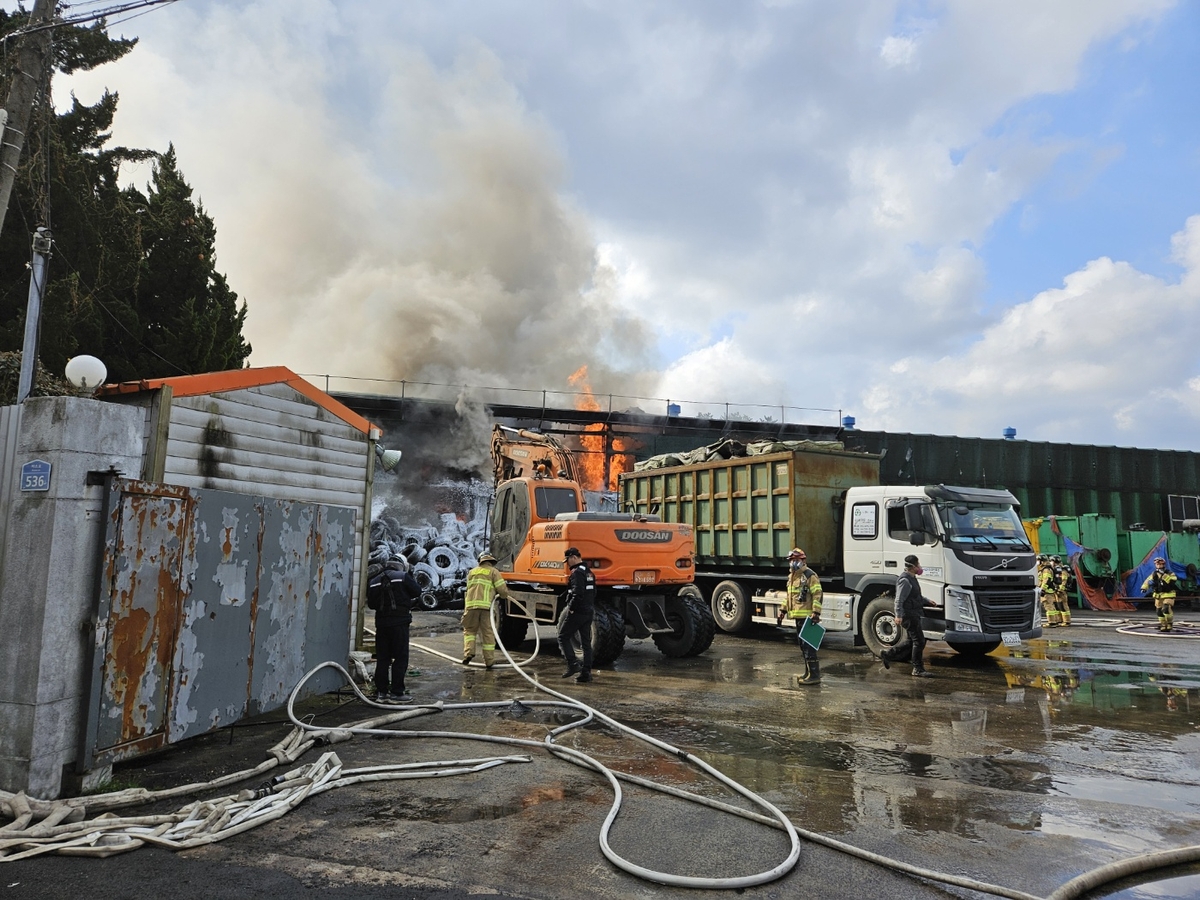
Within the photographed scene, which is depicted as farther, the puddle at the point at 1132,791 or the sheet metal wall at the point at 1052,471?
the sheet metal wall at the point at 1052,471

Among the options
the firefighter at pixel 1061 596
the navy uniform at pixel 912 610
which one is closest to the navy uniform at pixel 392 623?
the navy uniform at pixel 912 610

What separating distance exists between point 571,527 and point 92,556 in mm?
6245

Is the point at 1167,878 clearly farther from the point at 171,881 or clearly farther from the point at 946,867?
the point at 171,881

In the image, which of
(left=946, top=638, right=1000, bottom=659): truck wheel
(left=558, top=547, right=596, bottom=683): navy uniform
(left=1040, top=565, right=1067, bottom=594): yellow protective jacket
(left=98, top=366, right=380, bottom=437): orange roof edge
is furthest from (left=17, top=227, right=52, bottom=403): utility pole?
(left=1040, top=565, right=1067, bottom=594): yellow protective jacket

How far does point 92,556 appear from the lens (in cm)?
483

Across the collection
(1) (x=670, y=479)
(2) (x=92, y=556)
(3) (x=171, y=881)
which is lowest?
(3) (x=171, y=881)

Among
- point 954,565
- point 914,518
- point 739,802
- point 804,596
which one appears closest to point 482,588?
point 804,596

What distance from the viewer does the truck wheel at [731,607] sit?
1408 centimetres

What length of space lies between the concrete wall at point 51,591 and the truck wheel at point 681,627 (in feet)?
26.6

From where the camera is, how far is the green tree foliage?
1474 centimetres

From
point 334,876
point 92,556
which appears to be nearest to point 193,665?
point 92,556

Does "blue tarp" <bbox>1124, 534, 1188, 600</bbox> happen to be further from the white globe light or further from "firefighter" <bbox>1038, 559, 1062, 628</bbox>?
the white globe light

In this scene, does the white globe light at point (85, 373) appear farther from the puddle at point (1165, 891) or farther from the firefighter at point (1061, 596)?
the firefighter at point (1061, 596)

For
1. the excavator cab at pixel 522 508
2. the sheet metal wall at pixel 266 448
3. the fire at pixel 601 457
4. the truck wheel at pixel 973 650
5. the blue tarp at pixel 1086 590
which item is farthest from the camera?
the fire at pixel 601 457
